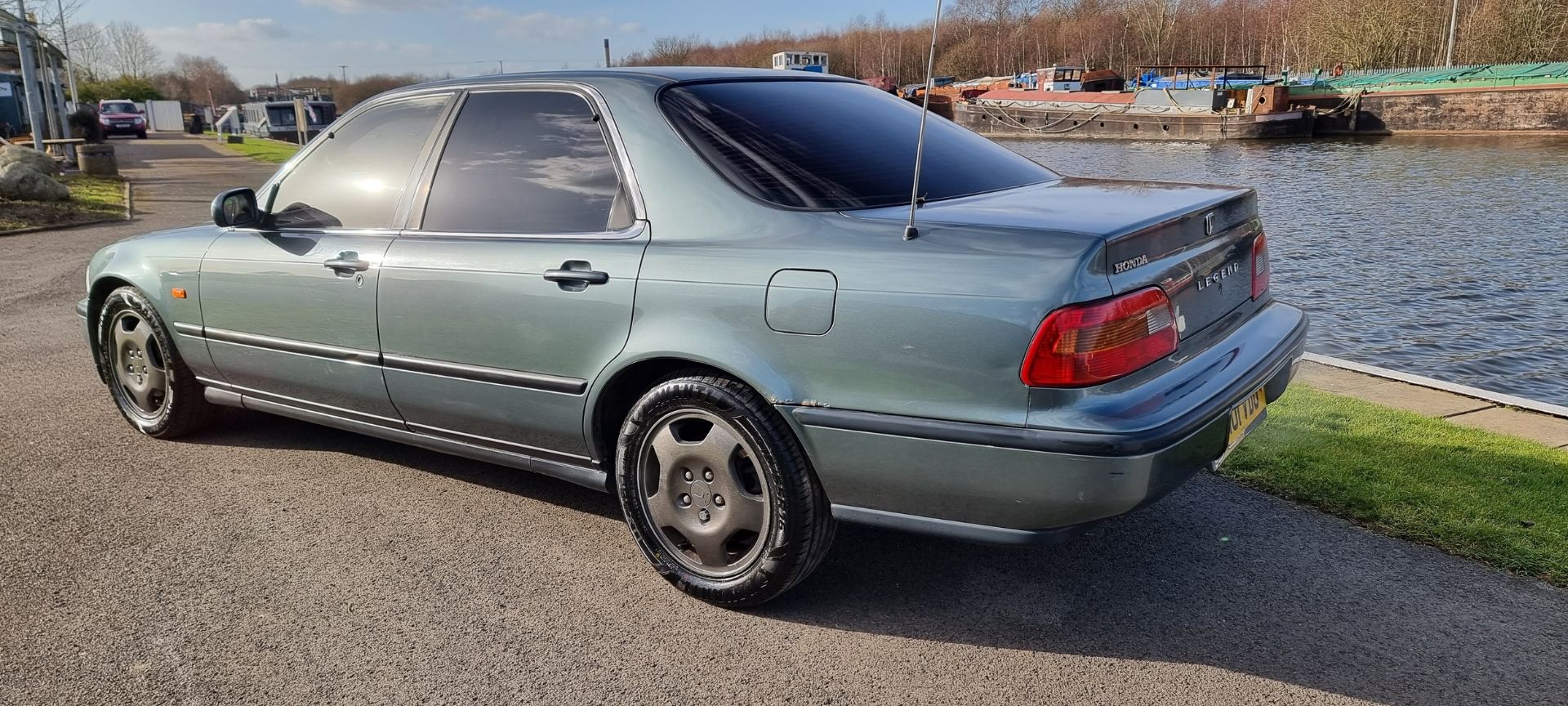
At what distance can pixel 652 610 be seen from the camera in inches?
126

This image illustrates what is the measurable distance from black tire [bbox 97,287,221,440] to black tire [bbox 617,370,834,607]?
8.59 feet

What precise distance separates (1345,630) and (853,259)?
69.3 inches

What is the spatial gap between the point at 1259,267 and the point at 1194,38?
92.3 meters

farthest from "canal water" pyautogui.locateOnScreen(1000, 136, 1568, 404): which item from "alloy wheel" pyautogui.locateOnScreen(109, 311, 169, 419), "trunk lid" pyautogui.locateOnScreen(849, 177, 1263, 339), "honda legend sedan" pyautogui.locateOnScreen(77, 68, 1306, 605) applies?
"alloy wheel" pyautogui.locateOnScreen(109, 311, 169, 419)

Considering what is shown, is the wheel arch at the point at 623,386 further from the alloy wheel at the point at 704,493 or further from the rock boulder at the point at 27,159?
the rock boulder at the point at 27,159

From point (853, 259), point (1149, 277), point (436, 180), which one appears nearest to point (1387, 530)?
point (1149, 277)

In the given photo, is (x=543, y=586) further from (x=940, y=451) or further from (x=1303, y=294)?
(x=1303, y=294)

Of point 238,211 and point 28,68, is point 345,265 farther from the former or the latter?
point 28,68

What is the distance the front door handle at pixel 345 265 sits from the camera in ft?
12.5

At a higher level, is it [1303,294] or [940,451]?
[940,451]

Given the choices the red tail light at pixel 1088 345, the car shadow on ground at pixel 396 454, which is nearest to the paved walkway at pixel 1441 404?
the red tail light at pixel 1088 345

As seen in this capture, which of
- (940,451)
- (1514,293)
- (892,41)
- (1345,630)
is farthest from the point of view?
(892,41)

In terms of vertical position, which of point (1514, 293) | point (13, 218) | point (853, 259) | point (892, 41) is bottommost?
point (1514, 293)

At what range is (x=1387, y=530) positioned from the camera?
3.70 metres
